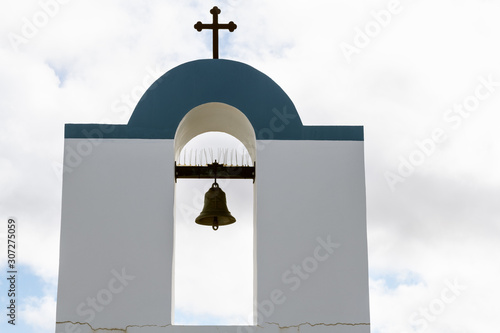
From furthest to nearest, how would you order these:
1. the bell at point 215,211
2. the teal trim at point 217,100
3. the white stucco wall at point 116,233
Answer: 1. the bell at point 215,211
2. the teal trim at point 217,100
3. the white stucco wall at point 116,233

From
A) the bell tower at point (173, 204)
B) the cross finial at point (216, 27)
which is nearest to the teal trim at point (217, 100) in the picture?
the bell tower at point (173, 204)

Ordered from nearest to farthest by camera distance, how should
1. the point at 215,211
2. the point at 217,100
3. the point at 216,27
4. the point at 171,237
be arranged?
the point at 171,237 < the point at 217,100 < the point at 215,211 < the point at 216,27

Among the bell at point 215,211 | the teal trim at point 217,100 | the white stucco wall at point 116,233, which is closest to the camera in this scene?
the white stucco wall at point 116,233

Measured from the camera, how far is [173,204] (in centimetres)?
613

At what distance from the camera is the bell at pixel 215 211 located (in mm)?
6598

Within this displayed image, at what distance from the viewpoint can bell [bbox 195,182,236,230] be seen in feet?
21.6

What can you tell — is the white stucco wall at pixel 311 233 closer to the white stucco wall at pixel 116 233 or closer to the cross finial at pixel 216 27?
the white stucco wall at pixel 116 233

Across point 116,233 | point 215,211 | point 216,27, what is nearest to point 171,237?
point 116,233

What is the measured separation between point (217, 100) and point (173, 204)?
34.0 inches

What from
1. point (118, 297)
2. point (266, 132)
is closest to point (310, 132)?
point (266, 132)

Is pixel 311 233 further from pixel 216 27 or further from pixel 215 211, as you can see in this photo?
pixel 216 27

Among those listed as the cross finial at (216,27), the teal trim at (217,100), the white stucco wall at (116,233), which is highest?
the cross finial at (216,27)

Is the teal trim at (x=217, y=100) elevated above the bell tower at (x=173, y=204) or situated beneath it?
elevated above

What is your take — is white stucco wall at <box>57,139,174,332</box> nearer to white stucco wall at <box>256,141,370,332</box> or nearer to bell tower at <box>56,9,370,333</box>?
bell tower at <box>56,9,370,333</box>
